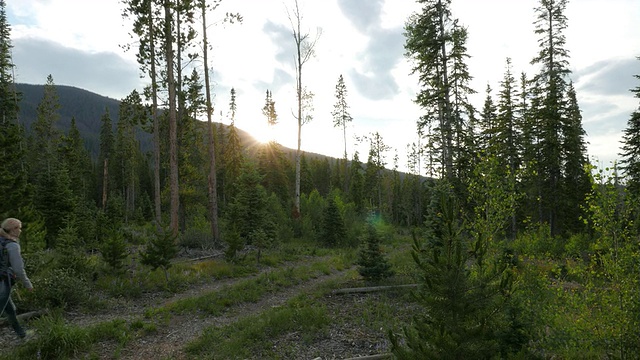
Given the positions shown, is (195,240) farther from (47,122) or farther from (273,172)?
(47,122)

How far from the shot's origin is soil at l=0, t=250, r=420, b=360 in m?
6.53

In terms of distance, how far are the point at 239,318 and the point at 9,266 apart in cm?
494

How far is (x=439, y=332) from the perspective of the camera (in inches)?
137

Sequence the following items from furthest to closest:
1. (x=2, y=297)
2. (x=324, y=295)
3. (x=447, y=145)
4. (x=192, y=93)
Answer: (x=192, y=93), (x=447, y=145), (x=324, y=295), (x=2, y=297)

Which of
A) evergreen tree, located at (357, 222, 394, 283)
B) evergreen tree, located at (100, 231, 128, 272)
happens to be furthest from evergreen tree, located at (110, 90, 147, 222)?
evergreen tree, located at (357, 222, 394, 283)

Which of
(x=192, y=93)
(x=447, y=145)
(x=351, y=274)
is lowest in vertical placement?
(x=351, y=274)

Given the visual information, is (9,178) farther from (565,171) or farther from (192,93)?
(565,171)

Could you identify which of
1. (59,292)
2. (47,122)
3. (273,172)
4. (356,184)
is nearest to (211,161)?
(59,292)

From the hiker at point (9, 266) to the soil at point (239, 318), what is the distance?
822 millimetres

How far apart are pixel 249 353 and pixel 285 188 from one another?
26748 mm

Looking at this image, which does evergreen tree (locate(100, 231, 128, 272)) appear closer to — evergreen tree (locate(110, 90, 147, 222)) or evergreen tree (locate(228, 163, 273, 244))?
evergreen tree (locate(228, 163, 273, 244))

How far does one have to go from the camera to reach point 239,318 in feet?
28.1

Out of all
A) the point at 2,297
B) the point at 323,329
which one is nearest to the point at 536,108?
the point at 323,329

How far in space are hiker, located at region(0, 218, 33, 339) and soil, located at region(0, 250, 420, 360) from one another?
0.82 meters
